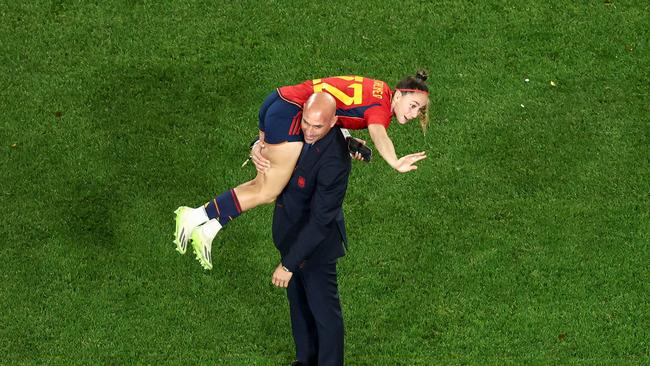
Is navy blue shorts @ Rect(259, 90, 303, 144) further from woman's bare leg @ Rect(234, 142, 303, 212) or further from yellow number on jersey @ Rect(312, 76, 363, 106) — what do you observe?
yellow number on jersey @ Rect(312, 76, 363, 106)

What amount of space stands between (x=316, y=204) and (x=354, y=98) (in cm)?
122

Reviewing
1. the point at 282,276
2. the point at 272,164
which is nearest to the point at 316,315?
the point at 282,276

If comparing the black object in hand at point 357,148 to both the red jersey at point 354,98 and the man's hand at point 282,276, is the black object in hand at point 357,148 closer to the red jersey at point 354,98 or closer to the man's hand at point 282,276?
the red jersey at point 354,98

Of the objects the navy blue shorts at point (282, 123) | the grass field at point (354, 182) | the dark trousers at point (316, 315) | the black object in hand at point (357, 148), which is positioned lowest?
the grass field at point (354, 182)

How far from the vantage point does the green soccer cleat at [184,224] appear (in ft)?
33.1

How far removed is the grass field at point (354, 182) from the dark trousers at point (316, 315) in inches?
17.1

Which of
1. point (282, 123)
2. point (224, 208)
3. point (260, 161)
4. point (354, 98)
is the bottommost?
point (224, 208)

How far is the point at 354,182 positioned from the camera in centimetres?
1162

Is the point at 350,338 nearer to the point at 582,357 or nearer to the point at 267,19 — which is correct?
the point at 582,357

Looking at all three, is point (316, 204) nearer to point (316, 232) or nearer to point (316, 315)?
point (316, 232)

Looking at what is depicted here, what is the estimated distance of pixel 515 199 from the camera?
451 inches

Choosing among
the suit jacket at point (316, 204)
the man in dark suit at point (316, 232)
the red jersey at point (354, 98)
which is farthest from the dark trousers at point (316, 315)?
the red jersey at point (354, 98)

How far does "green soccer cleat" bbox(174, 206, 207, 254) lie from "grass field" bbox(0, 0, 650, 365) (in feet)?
1.99

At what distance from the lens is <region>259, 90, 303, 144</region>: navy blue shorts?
30.9ft
